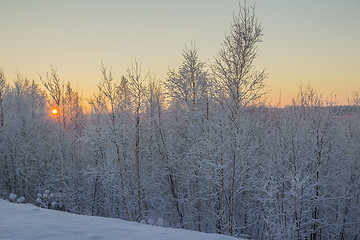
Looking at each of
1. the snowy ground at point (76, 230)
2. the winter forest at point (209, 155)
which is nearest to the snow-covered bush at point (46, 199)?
the winter forest at point (209, 155)

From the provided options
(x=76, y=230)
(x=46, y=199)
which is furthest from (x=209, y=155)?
(x=46, y=199)

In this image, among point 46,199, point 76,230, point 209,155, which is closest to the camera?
point 76,230

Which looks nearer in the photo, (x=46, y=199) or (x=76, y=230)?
(x=76, y=230)

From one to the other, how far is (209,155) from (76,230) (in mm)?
6744

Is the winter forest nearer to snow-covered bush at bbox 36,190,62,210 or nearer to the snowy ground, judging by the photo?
snow-covered bush at bbox 36,190,62,210

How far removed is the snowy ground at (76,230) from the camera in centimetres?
495

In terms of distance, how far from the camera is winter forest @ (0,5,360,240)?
10.5 m

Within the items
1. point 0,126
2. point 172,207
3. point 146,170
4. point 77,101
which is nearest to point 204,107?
point 146,170

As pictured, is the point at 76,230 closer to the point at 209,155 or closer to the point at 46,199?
the point at 209,155

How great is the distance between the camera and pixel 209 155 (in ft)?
36.1

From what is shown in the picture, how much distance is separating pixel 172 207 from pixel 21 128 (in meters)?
14.0

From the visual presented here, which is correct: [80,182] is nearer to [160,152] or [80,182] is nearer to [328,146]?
[160,152]

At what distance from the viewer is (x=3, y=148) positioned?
2019cm

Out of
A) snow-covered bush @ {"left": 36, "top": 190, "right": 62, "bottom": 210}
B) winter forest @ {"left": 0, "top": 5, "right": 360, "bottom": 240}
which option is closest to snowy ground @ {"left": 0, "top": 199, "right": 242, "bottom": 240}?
winter forest @ {"left": 0, "top": 5, "right": 360, "bottom": 240}
